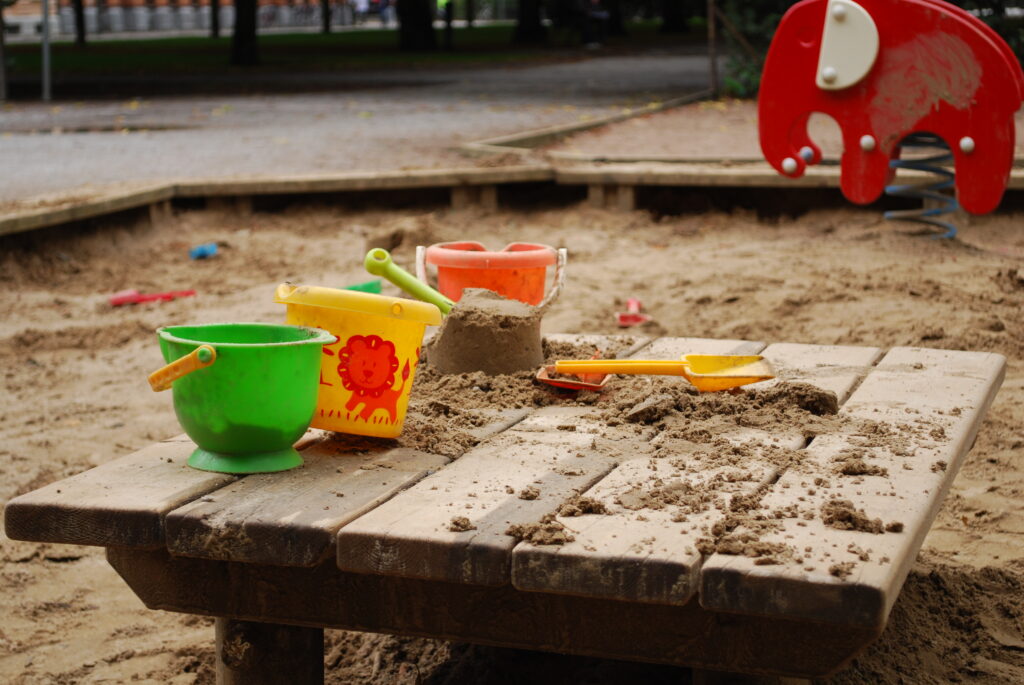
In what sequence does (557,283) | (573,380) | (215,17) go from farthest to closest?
(215,17), (557,283), (573,380)

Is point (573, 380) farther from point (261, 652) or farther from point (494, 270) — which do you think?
point (261, 652)

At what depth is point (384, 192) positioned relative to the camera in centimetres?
705

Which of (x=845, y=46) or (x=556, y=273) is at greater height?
(x=845, y=46)

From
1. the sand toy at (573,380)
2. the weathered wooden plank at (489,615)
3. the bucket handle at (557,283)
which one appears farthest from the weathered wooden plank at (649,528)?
the bucket handle at (557,283)

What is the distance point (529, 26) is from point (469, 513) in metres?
26.7

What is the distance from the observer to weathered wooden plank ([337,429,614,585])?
65.3 inches

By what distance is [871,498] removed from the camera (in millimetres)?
1812

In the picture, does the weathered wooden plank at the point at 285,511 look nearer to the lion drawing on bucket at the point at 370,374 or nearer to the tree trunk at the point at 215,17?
the lion drawing on bucket at the point at 370,374

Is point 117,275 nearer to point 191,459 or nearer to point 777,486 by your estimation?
point 191,459

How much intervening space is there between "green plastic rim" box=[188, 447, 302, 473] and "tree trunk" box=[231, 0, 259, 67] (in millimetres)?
18540

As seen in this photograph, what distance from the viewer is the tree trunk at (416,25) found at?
2356cm

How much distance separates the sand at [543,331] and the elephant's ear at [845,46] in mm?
789

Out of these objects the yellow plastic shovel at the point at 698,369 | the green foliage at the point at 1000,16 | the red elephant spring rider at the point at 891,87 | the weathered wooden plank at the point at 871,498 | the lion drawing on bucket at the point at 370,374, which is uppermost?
the green foliage at the point at 1000,16

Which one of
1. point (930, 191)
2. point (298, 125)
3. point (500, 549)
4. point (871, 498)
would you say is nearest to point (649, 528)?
point (500, 549)
